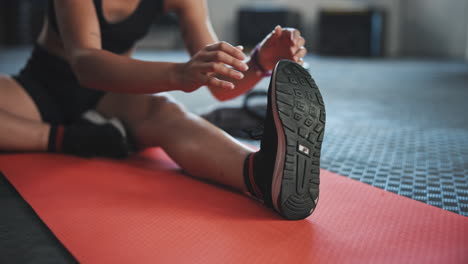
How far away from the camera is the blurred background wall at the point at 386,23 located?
5242 millimetres

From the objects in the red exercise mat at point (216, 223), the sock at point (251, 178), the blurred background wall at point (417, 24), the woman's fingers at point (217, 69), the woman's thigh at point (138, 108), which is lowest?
the blurred background wall at point (417, 24)

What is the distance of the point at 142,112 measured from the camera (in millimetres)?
1104

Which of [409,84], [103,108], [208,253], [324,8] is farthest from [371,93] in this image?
[324,8]

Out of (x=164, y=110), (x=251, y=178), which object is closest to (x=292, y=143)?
(x=251, y=178)

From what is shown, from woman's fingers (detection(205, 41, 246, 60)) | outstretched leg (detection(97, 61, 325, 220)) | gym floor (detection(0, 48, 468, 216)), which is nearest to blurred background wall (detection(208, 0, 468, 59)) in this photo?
gym floor (detection(0, 48, 468, 216))

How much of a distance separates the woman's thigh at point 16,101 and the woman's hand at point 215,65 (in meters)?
0.60

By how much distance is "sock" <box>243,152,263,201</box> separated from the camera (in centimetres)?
81

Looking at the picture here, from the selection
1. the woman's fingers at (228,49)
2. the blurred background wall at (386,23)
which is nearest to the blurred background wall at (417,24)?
the blurred background wall at (386,23)

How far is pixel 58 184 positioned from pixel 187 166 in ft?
0.89

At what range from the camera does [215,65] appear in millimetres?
692

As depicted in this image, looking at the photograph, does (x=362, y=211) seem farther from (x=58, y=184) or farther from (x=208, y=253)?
(x=58, y=184)

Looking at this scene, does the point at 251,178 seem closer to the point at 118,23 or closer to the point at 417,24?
the point at 118,23

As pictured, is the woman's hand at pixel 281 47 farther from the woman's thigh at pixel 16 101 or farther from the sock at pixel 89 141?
the woman's thigh at pixel 16 101

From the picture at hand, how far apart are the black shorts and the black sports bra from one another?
4.7 inches
